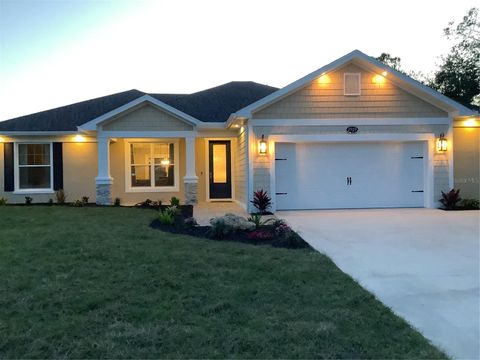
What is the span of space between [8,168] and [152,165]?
4.97 meters

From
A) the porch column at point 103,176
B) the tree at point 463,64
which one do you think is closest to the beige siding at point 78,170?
the porch column at point 103,176

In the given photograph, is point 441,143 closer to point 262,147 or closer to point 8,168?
point 262,147

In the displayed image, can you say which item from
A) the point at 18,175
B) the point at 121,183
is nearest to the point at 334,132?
the point at 121,183

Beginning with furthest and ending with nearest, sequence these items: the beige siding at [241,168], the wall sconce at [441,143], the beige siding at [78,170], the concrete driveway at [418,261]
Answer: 1. the beige siding at [78,170]
2. the beige siding at [241,168]
3. the wall sconce at [441,143]
4. the concrete driveway at [418,261]

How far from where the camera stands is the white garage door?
11750 mm

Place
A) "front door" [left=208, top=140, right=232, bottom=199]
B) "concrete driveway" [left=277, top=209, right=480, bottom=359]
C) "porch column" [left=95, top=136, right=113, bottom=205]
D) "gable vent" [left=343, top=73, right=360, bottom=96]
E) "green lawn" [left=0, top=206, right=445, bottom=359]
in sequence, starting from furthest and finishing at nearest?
"front door" [left=208, top=140, right=232, bottom=199] < "porch column" [left=95, top=136, right=113, bottom=205] < "gable vent" [left=343, top=73, right=360, bottom=96] < "concrete driveway" [left=277, top=209, right=480, bottom=359] < "green lawn" [left=0, top=206, right=445, bottom=359]

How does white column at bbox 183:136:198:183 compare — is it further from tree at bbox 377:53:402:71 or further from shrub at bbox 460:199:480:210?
tree at bbox 377:53:402:71

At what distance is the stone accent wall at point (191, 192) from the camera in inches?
521

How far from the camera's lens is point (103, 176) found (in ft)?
42.9

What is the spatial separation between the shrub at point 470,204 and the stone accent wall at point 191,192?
8.25m

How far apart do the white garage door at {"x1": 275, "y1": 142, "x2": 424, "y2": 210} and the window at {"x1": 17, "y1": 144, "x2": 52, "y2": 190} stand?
847 cm

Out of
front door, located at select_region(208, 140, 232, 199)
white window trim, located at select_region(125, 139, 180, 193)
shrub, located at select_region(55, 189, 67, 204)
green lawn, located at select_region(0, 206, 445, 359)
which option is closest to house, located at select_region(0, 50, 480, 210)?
white window trim, located at select_region(125, 139, 180, 193)

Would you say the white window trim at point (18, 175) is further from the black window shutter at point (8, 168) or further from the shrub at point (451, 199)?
the shrub at point (451, 199)

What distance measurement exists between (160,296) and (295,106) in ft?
27.7
